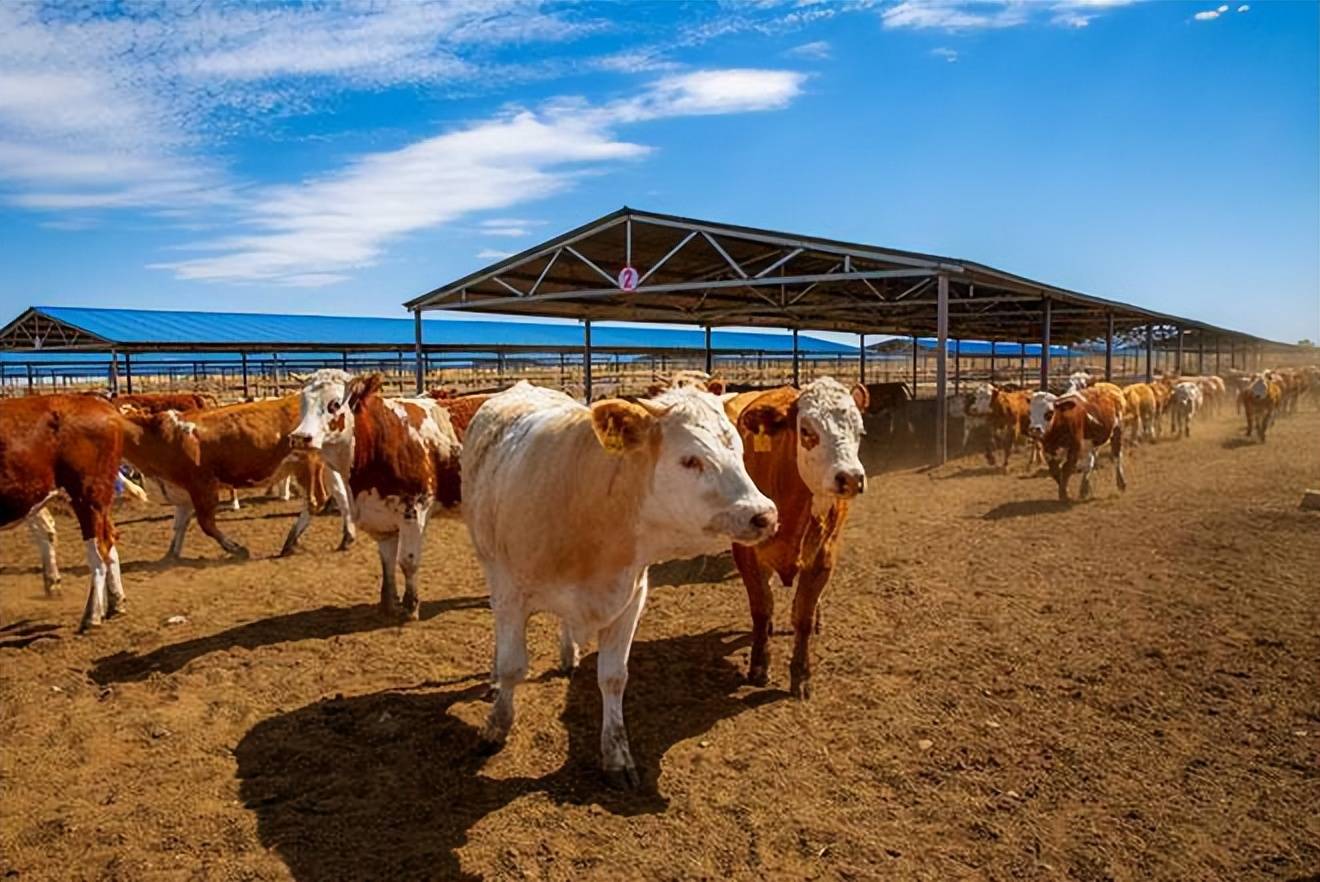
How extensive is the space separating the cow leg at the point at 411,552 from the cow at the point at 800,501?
262 centimetres

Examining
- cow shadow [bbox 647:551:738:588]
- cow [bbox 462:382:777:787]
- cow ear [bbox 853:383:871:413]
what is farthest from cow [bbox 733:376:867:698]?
cow shadow [bbox 647:551:738:588]

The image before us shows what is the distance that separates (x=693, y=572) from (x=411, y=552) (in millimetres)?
2693

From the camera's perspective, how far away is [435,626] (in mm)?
6168

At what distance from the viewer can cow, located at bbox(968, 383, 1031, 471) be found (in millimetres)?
15219

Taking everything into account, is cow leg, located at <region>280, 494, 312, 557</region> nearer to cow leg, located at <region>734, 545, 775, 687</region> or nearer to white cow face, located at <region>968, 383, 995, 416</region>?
cow leg, located at <region>734, 545, 775, 687</region>

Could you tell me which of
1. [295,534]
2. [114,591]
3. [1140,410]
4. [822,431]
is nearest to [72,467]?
[114,591]

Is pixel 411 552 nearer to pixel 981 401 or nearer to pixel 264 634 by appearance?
pixel 264 634

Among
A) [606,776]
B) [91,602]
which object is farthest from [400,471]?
[606,776]

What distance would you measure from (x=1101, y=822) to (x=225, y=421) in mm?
8770

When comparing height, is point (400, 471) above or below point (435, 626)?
above

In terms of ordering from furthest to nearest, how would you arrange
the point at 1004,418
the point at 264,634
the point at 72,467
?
the point at 1004,418 → the point at 72,467 → the point at 264,634

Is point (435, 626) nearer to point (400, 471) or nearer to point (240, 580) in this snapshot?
point (400, 471)

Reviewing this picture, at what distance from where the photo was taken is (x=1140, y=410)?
58.0 ft

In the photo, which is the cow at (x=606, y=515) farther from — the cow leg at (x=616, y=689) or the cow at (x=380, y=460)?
the cow at (x=380, y=460)
